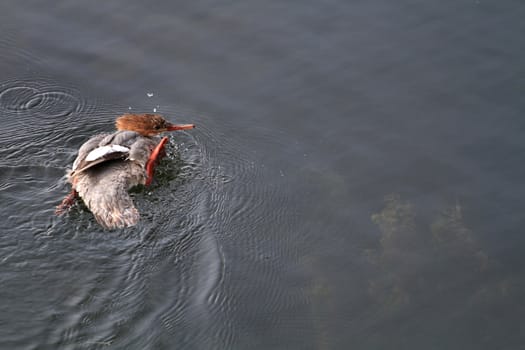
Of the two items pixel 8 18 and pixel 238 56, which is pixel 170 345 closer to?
pixel 238 56

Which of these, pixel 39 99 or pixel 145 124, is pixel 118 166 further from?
pixel 39 99

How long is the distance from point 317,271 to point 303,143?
5.56ft

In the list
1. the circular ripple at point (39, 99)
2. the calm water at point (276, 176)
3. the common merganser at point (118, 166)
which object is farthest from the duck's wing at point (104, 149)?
the circular ripple at point (39, 99)


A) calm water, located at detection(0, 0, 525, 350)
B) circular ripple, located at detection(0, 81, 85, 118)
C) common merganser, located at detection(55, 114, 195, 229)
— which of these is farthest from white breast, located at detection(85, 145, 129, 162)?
circular ripple, located at detection(0, 81, 85, 118)

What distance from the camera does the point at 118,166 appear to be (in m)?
7.16

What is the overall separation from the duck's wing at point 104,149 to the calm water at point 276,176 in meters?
0.31

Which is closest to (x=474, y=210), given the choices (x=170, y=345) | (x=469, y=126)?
(x=469, y=126)

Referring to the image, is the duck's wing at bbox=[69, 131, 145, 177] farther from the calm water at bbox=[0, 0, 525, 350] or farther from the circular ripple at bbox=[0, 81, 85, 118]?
the circular ripple at bbox=[0, 81, 85, 118]

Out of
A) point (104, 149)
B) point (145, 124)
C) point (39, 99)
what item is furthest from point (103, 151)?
point (39, 99)

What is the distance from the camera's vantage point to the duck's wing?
686 centimetres

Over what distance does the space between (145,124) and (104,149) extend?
0.77 m

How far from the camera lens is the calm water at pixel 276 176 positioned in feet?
19.4

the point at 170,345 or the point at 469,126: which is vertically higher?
the point at 469,126

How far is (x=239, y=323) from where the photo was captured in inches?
232
